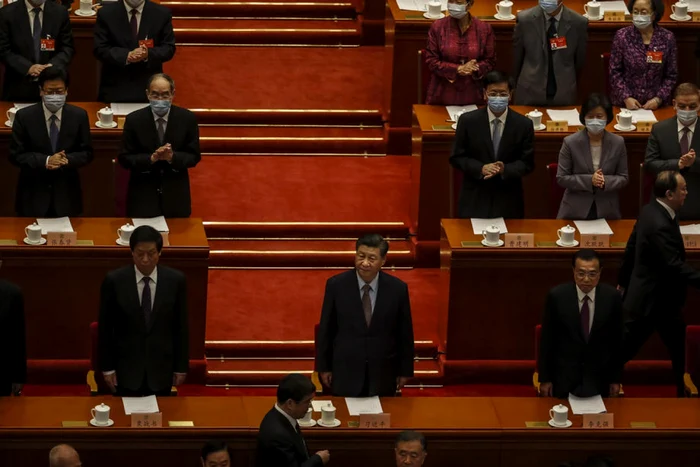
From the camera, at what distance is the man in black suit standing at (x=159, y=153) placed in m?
8.06

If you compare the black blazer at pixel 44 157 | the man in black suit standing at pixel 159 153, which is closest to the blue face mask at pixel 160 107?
the man in black suit standing at pixel 159 153

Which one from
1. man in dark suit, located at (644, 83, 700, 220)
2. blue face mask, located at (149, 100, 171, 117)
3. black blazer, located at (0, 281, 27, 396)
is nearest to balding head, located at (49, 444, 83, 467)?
black blazer, located at (0, 281, 27, 396)

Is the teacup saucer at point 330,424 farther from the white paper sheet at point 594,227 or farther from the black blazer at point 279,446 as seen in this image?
the white paper sheet at point 594,227

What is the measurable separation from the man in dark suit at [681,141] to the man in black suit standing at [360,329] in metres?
1.67

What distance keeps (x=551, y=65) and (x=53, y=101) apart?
8.35 ft

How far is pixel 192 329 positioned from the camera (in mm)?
7941

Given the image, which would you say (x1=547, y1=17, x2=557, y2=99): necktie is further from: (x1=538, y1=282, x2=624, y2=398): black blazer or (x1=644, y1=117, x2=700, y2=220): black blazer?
(x1=538, y1=282, x2=624, y2=398): black blazer

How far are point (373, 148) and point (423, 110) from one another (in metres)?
0.82

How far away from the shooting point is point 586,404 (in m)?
7.12

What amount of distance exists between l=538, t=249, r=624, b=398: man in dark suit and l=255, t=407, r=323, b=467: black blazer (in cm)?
122

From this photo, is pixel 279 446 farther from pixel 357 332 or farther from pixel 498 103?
pixel 498 103

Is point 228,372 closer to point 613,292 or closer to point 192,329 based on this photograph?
point 192,329

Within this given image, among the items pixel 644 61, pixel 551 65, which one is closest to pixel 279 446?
pixel 551 65

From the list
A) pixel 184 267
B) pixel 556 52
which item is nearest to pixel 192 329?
pixel 184 267
